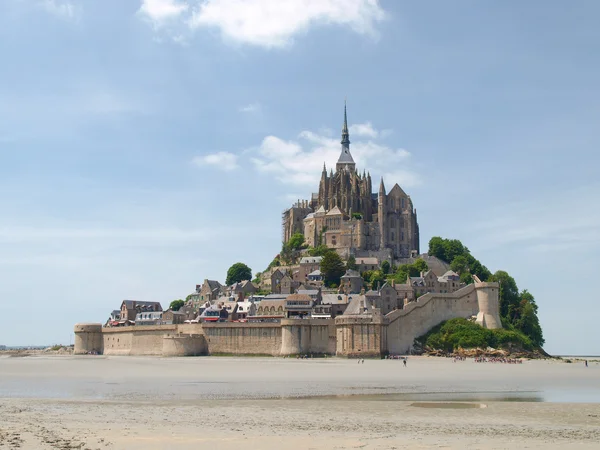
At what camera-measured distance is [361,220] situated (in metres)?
110

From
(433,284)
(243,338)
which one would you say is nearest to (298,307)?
(243,338)

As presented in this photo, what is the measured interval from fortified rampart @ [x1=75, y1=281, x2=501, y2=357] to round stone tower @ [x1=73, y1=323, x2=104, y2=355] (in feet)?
47.6

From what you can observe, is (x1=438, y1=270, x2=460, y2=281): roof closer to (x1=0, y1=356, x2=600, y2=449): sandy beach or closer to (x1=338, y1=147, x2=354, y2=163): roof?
(x1=338, y1=147, x2=354, y2=163): roof

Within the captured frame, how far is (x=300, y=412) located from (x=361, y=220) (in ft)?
274

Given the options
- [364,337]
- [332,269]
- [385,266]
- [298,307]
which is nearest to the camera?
[364,337]

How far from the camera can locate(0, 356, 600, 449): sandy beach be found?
69.4 feet

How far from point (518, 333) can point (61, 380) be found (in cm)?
5300

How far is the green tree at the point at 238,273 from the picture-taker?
388 feet

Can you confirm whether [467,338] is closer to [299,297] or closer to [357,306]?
[357,306]

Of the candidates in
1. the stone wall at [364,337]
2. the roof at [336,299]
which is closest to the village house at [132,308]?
the roof at [336,299]

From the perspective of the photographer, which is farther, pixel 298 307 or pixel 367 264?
pixel 367 264

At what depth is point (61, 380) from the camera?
4616 cm

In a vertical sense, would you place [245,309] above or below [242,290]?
below

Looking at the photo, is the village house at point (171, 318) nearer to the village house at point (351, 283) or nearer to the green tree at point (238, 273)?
the green tree at point (238, 273)
